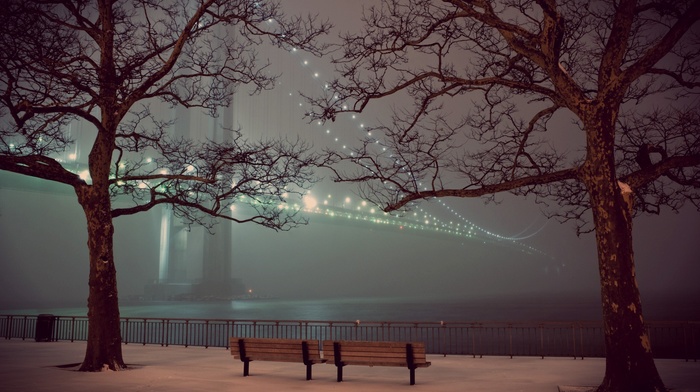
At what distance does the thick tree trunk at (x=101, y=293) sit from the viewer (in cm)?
1183

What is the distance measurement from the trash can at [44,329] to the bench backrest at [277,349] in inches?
382

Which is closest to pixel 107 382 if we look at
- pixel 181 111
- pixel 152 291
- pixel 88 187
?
pixel 88 187

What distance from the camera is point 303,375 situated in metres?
11.1

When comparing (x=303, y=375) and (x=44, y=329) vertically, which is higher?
(x=44, y=329)

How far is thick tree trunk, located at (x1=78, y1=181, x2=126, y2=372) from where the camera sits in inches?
466

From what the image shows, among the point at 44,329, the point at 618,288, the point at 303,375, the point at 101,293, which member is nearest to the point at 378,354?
the point at 303,375

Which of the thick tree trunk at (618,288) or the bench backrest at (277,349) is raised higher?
the thick tree trunk at (618,288)

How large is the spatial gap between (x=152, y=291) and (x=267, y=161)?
2717 inches

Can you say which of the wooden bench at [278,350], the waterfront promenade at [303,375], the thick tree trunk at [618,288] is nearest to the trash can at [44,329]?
the waterfront promenade at [303,375]

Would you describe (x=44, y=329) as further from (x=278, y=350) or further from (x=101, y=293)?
(x=278, y=350)

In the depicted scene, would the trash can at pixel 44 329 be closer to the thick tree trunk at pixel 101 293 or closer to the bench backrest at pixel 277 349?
the thick tree trunk at pixel 101 293

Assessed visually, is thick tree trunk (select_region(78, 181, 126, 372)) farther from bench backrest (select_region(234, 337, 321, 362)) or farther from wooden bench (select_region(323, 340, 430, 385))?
wooden bench (select_region(323, 340, 430, 385))

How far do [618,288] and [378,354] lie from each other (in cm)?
370

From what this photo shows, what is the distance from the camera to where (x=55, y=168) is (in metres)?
12.0
